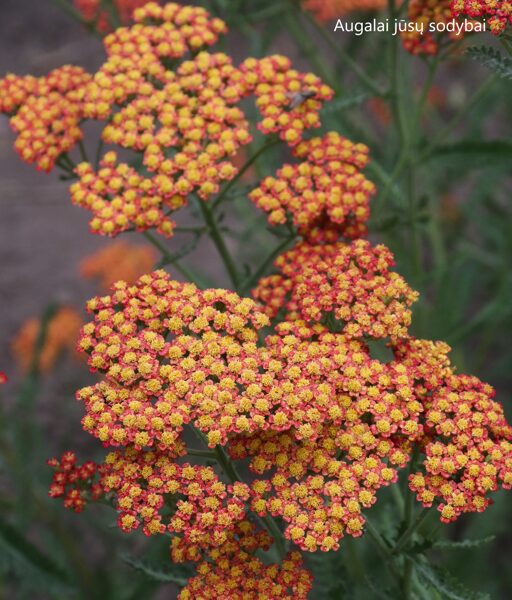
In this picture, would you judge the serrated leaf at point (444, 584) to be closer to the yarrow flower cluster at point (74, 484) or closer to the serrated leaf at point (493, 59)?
the yarrow flower cluster at point (74, 484)

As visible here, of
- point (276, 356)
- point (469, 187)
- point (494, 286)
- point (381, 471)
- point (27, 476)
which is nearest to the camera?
point (381, 471)

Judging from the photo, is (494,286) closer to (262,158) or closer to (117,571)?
(262,158)

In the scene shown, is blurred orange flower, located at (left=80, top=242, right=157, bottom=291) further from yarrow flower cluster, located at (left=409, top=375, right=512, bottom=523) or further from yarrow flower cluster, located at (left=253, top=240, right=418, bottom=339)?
yarrow flower cluster, located at (left=409, top=375, right=512, bottom=523)

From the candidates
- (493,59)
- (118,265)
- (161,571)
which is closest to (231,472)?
(161,571)

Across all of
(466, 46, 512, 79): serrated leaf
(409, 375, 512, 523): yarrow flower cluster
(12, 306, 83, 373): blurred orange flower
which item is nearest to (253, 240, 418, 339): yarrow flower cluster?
(409, 375, 512, 523): yarrow flower cluster

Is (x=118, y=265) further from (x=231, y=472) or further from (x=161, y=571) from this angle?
(x=231, y=472)

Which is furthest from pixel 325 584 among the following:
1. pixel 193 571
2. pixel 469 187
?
pixel 469 187

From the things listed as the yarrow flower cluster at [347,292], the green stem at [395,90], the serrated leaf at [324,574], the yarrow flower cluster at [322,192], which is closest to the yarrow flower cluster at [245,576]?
the serrated leaf at [324,574]
